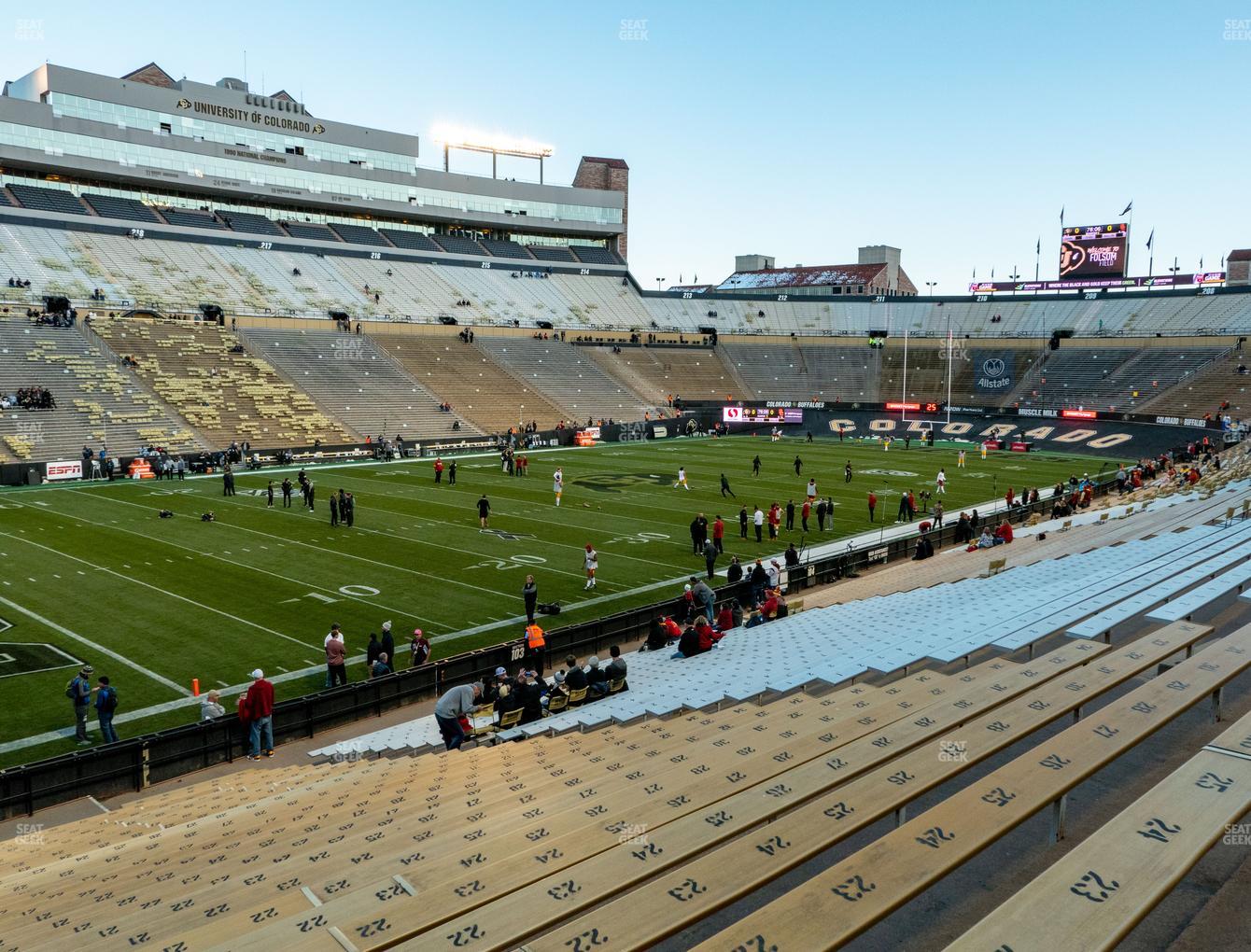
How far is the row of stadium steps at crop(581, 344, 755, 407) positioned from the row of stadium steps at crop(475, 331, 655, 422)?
68.8 inches

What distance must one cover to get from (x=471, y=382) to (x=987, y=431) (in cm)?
3624

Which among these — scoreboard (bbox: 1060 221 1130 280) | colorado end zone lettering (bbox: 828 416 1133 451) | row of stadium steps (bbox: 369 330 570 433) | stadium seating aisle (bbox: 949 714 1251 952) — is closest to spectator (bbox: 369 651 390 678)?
stadium seating aisle (bbox: 949 714 1251 952)

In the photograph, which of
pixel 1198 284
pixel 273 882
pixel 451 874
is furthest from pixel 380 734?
pixel 1198 284

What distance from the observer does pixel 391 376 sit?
61.5 meters

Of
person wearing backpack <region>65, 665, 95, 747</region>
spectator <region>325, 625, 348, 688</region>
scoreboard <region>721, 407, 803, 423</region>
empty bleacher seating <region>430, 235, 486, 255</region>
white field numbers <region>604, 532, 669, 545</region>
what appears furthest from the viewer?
empty bleacher seating <region>430, 235, 486, 255</region>

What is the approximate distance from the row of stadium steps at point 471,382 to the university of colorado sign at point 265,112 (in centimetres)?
2506

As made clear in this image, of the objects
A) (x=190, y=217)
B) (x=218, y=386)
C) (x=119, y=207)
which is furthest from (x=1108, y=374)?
(x=119, y=207)

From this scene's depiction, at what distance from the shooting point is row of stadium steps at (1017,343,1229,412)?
2648 inches

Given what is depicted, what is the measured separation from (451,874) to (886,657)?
6.39 m

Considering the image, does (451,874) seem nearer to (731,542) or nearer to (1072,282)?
(731,542)

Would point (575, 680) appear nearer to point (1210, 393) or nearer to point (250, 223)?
point (1210, 393)

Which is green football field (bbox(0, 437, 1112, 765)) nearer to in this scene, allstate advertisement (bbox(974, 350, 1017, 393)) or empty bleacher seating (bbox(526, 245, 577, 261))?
allstate advertisement (bbox(974, 350, 1017, 393))

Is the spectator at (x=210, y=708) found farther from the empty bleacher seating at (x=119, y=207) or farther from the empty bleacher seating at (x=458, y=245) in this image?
the empty bleacher seating at (x=458, y=245)

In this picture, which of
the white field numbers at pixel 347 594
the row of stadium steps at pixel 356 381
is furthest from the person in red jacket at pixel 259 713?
the row of stadium steps at pixel 356 381
